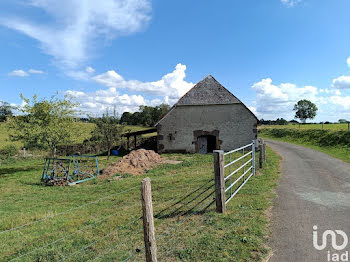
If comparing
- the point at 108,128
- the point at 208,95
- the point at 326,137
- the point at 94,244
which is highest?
the point at 208,95

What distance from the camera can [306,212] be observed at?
18.9 feet

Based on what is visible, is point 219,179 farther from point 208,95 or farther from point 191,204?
point 208,95

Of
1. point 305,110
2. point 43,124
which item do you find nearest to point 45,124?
point 43,124

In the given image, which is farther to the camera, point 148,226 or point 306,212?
point 306,212

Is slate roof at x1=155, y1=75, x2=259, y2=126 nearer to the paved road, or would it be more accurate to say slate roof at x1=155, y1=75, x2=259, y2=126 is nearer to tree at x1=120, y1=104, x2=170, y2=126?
the paved road

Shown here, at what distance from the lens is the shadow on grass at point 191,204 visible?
19.4ft

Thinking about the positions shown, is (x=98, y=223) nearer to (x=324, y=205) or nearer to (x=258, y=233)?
(x=258, y=233)

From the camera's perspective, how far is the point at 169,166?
47.0 feet

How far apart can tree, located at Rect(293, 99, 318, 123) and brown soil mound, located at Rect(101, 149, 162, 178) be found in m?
77.8

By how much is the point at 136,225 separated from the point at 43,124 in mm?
14077

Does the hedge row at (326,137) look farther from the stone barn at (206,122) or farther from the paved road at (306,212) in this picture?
the paved road at (306,212)

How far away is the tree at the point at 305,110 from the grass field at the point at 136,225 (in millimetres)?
80355

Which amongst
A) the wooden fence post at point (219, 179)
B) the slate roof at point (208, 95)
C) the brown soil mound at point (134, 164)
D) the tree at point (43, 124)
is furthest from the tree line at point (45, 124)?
the wooden fence post at point (219, 179)

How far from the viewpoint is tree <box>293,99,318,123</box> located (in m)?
76.2
